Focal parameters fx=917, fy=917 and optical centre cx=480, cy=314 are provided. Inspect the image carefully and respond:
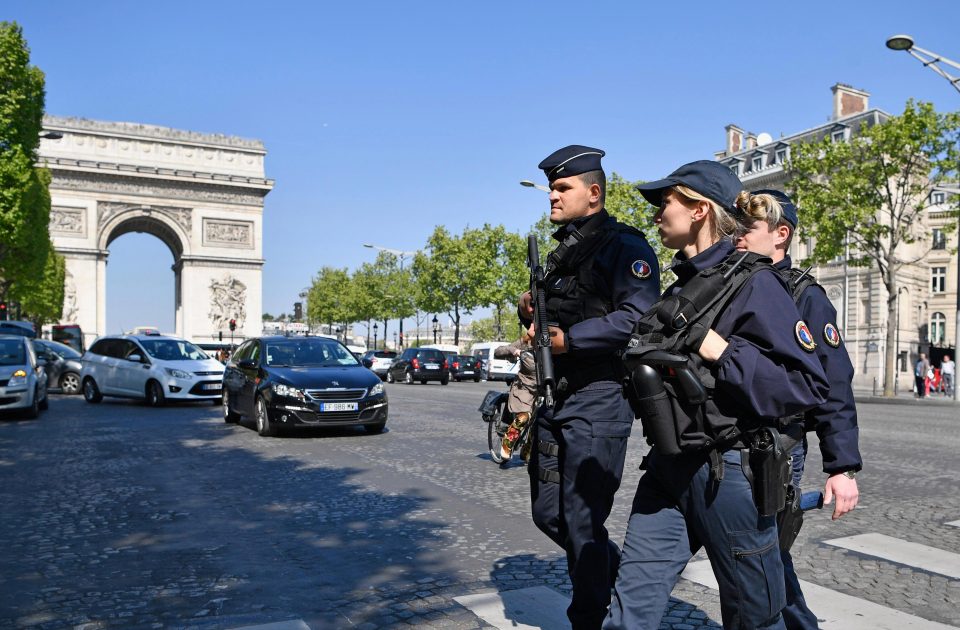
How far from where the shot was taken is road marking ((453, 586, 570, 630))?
4.04 m

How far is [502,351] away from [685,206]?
190cm

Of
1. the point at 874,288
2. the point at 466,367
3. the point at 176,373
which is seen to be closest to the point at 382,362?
the point at 466,367

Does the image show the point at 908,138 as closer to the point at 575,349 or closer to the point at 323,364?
the point at 323,364

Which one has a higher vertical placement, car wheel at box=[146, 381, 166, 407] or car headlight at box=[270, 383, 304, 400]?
car headlight at box=[270, 383, 304, 400]

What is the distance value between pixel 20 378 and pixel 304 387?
6194mm

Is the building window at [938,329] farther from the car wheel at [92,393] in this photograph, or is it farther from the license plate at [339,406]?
the license plate at [339,406]

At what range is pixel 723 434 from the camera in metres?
2.47

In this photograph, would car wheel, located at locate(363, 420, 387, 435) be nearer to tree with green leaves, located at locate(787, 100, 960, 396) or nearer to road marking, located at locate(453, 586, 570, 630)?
road marking, located at locate(453, 586, 570, 630)

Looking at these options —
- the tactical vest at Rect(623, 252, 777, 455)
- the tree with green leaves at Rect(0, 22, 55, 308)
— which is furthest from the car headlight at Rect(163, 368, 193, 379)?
the tactical vest at Rect(623, 252, 777, 455)

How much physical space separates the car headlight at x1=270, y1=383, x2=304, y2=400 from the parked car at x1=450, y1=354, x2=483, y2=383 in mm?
31201

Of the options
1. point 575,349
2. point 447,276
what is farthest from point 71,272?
point 575,349

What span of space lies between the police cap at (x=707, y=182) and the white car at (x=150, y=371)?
17.2 metres

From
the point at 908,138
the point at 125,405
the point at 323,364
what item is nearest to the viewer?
the point at 323,364

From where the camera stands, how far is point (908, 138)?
95.5ft
